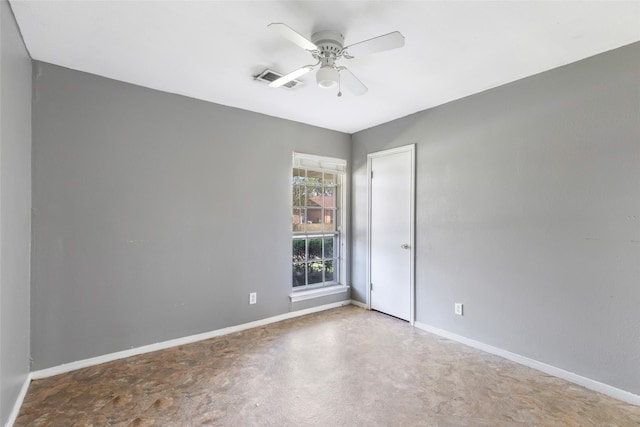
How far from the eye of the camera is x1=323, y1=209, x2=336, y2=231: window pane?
4.26m

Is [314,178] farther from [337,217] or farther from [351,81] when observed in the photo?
[351,81]

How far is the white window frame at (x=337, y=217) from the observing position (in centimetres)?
399

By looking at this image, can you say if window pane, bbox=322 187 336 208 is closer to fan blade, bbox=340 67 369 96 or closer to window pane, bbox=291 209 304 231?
window pane, bbox=291 209 304 231

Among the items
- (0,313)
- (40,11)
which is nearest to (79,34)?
(40,11)

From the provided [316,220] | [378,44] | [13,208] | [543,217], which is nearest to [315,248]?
[316,220]

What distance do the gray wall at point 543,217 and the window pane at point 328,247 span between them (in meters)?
1.29

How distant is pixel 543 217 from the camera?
99.4 inches

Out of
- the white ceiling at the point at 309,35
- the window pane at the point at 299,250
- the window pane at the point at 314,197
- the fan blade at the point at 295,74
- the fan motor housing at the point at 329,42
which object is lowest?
the window pane at the point at 299,250

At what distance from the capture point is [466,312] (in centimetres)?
304

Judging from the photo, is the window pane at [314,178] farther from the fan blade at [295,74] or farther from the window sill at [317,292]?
the fan blade at [295,74]

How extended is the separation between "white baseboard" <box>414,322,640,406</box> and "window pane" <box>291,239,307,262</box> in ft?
5.86

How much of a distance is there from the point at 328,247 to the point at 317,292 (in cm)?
66

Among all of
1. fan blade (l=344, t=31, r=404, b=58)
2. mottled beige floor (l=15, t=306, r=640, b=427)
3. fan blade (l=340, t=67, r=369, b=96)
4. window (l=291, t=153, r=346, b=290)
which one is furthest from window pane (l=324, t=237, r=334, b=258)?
fan blade (l=344, t=31, r=404, b=58)

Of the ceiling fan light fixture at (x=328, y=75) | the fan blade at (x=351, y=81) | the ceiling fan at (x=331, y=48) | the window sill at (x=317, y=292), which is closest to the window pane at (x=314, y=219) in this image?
the window sill at (x=317, y=292)
